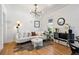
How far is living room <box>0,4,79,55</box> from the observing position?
2.12m

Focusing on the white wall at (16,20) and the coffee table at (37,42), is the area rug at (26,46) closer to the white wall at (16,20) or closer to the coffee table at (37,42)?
the coffee table at (37,42)

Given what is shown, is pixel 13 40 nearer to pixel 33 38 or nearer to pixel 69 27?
pixel 33 38

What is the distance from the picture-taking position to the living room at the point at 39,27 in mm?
2121

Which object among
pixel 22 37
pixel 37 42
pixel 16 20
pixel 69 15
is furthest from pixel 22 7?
pixel 69 15

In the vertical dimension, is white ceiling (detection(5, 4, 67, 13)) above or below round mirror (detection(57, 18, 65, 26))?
above

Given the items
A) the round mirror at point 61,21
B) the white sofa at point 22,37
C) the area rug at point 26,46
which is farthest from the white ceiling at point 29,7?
the area rug at point 26,46

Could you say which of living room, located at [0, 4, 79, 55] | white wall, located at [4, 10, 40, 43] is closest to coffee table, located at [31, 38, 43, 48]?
living room, located at [0, 4, 79, 55]

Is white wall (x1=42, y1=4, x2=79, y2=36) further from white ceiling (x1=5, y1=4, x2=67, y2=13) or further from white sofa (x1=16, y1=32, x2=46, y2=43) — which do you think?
white sofa (x1=16, y1=32, x2=46, y2=43)

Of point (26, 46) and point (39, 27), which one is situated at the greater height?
point (39, 27)

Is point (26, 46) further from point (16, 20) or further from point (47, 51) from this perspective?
point (16, 20)

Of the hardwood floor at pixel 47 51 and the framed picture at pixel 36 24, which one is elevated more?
the framed picture at pixel 36 24

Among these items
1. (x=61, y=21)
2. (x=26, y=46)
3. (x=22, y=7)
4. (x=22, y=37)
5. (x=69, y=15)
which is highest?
(x=22, y=7)

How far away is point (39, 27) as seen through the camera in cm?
218
